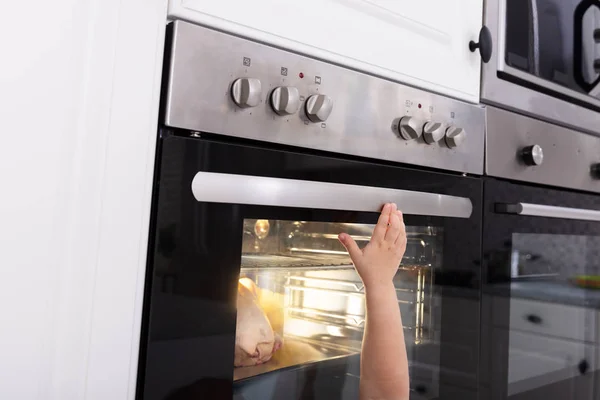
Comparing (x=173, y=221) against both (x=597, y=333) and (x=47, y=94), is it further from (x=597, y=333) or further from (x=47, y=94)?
(x=597, y=333)

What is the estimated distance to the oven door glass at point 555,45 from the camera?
42.0 inches

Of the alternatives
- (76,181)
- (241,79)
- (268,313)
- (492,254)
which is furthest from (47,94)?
(492,254)

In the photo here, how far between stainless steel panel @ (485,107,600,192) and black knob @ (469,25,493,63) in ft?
0.33

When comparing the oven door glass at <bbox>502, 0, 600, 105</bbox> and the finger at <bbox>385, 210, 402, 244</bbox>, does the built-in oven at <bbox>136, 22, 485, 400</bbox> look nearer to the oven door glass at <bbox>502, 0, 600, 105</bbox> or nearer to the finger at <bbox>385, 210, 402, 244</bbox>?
the finger at <bbox>385, 210, 402, 244</bbox>

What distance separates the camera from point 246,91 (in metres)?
0.64

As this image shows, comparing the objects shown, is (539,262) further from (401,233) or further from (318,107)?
(318,107)

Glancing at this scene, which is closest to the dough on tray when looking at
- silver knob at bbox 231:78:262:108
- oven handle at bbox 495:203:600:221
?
silver knob at bbox 231:78:262:108

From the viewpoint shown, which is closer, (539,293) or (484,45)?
(484,45)

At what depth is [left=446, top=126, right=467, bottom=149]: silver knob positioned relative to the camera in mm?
901

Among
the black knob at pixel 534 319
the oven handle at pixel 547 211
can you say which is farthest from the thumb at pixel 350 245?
the black knob at pixel 534 319

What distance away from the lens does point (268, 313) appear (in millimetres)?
795

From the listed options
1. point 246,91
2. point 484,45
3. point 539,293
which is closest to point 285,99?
point 246,91

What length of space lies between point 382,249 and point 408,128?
20 cm

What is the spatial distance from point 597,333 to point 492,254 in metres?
0.51
